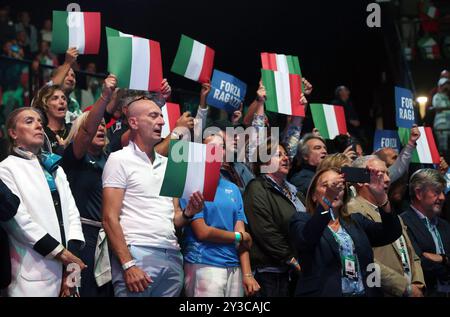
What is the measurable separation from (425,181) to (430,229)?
319mm

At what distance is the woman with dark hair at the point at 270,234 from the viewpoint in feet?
15.2

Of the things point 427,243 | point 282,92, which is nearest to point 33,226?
point 282,92

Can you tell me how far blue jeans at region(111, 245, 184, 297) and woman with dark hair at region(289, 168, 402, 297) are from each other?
0.63 m

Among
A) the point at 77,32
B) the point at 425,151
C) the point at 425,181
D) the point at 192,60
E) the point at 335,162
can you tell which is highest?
the point at 77,32

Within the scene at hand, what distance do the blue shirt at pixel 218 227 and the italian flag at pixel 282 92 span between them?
49.2 inches

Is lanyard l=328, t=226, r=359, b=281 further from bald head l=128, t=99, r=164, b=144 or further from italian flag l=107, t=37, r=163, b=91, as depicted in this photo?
italian flag l=107, t=37, r=163, b=91

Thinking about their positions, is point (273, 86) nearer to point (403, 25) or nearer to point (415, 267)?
point (415, 267)

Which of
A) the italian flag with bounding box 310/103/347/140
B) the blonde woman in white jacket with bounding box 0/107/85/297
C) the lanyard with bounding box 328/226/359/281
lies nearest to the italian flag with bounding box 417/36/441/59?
the italian flag with bounding box 310/103/347/140

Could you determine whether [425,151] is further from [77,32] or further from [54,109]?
[54,109]

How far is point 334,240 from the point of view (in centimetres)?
420

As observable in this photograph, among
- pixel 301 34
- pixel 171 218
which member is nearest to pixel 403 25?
pixel 301 34

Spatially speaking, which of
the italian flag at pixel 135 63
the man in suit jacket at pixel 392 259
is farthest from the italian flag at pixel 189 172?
the man in suit jacket at pixel 392 259

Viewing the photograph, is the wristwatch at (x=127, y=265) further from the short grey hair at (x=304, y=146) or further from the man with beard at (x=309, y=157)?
the short grey hair at (x=304, y=146)

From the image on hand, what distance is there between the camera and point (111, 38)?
467 centimetres
